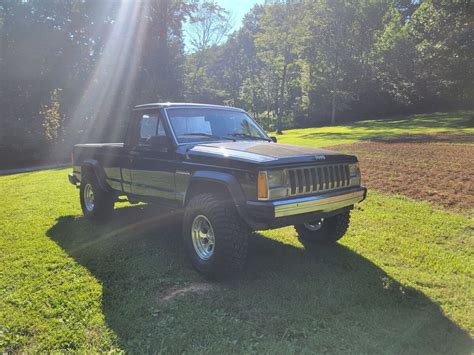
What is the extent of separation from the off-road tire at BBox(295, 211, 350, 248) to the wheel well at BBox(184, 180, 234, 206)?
169 cm

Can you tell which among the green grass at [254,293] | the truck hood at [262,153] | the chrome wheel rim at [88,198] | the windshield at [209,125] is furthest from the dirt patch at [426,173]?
the chrome wheel rim at [88,198]

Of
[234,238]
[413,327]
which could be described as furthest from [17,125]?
[413,327]

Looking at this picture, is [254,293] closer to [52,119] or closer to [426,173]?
[426,173]

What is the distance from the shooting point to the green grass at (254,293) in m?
3.21

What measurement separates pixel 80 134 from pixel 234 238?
2501 cm

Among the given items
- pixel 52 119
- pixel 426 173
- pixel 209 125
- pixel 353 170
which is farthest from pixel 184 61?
pixel 353 170

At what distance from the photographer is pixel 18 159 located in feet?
76.3

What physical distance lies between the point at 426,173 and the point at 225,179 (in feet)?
24.6

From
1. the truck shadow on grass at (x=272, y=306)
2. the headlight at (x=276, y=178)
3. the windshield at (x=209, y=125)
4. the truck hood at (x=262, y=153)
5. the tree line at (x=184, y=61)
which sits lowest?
the truck shadow on grass at (x=272, y=306)

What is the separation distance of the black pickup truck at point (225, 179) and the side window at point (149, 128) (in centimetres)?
1

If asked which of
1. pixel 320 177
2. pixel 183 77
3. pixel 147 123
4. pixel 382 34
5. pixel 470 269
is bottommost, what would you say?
pixel 470 269

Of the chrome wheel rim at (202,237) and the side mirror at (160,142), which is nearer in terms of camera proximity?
the chrome wheel rim at (202,237)

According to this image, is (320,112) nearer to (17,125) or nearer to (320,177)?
(17,125)

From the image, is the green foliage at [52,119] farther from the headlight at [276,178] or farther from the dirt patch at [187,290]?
the headlight at [276,178]
